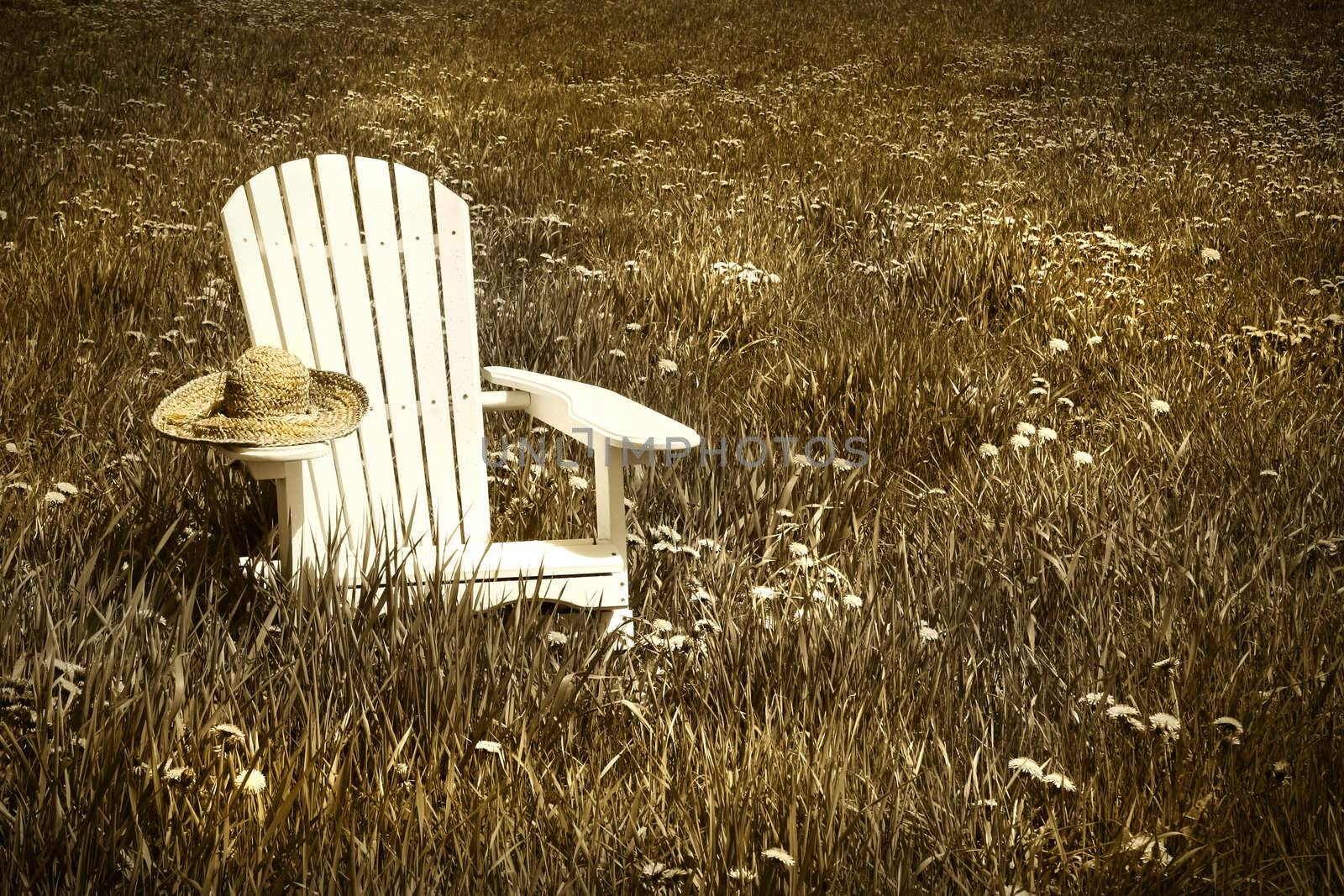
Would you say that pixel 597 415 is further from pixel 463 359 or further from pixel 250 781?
pixel 250 781

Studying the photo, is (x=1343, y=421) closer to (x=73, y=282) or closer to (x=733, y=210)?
(x=733, y=210)

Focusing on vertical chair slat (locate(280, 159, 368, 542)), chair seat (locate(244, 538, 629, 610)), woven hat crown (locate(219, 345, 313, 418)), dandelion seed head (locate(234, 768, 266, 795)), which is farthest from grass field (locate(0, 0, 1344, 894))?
woven hat crown (locate(219, 345, 313, 418))

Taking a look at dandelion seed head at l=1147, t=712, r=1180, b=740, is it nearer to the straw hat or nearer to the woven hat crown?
the straw hat

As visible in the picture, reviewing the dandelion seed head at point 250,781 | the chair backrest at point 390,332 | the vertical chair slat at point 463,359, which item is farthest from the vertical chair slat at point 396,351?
the dandelion seed head at point 250,781

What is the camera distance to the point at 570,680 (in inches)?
88.0

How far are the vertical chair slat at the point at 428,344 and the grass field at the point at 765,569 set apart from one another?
0.24 m

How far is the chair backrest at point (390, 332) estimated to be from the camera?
2.94m

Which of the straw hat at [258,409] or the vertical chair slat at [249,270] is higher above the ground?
the vertical chair slat at [249,270]

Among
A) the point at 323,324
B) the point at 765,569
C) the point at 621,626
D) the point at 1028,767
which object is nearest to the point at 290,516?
the point at 323,324

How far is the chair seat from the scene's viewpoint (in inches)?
99.0

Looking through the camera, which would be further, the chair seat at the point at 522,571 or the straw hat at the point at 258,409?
the chair seat at the point at 522,571

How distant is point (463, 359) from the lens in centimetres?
304

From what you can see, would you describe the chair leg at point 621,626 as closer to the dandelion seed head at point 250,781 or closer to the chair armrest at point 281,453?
the chair armrest at point 281,453

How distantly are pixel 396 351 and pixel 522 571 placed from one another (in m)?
0.83
